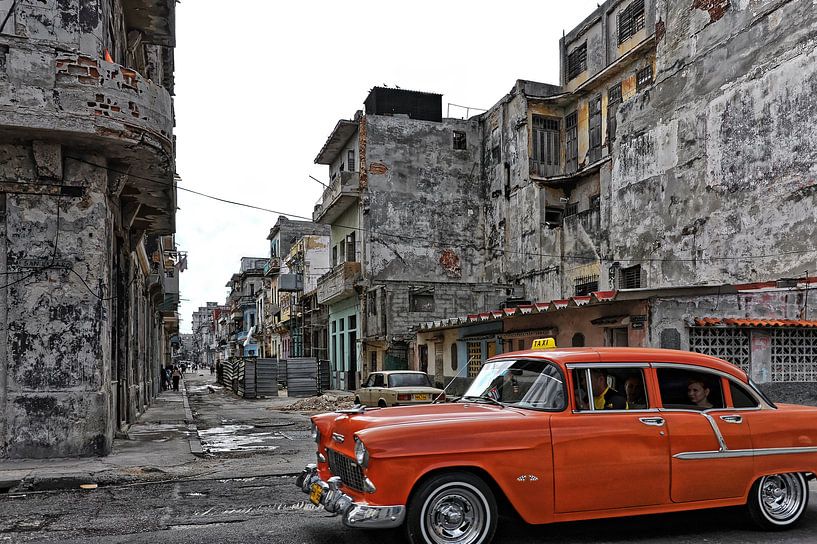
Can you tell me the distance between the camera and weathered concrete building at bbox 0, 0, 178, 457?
10.7 m

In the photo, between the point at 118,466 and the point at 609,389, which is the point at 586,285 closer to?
the point at 118,466

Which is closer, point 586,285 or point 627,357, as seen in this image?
point 627,357

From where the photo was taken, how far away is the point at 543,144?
97.7 feet

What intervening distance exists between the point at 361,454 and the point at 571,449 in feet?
5.35

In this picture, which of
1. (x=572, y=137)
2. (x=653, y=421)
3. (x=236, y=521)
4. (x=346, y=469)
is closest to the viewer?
(x=346, y=469)

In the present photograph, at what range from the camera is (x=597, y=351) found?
6020 mm

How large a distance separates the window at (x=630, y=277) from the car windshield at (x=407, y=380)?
339 inches

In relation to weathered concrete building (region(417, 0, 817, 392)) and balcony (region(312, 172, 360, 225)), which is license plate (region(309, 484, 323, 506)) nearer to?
weathered concrete building (region(417, 0, 817, 392))

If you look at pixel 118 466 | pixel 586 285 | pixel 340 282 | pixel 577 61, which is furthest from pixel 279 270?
pixel 118 466

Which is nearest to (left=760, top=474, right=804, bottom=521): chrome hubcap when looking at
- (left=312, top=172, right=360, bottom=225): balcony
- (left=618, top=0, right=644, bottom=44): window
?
(left=618, top=0, right=644, bottom=44): window

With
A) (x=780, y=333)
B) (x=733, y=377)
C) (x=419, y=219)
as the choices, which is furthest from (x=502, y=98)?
(x=733, y=377)

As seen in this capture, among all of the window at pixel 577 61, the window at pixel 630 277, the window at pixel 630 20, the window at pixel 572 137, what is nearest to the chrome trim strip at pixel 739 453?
the window at pixel 630 277

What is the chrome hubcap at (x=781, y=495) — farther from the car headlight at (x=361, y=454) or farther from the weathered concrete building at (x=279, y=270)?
the weathered concrete building at (x=279, y=270)

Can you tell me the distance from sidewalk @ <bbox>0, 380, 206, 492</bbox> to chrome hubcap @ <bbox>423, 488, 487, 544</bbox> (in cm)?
572
